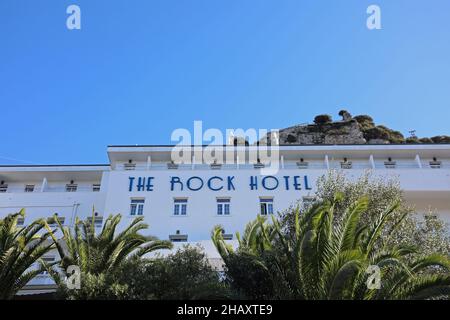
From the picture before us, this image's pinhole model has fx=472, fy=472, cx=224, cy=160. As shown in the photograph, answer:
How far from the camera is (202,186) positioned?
87.9 ft

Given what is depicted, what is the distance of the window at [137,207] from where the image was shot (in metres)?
25.9

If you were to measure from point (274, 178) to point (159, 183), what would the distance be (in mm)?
6581

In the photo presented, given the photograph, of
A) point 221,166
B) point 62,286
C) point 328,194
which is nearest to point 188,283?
point 62,286

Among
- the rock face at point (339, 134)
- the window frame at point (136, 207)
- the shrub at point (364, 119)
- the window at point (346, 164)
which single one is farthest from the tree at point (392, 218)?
the shrub at point (364, 119)

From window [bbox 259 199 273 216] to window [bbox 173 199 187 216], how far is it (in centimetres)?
421

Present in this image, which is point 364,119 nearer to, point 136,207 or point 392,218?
point 136,207

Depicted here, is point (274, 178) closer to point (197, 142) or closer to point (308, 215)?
point (197, 142)

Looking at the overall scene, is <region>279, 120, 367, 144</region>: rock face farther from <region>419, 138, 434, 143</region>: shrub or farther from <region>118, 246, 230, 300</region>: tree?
<region>118, 246, 230, 300</region>: tree

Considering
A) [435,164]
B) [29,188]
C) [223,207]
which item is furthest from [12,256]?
[435,164]

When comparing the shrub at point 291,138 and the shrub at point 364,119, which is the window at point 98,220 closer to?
the shrub at point 291,138

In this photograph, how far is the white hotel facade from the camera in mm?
25734

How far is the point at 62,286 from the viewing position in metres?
12.8

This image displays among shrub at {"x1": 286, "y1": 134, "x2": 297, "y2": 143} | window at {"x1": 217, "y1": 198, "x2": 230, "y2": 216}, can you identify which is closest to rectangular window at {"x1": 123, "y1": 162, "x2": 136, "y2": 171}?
window at {"x1": 217, "y1": 198, "x2": 230, "y2": 216}

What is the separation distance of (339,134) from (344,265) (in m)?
39.1
